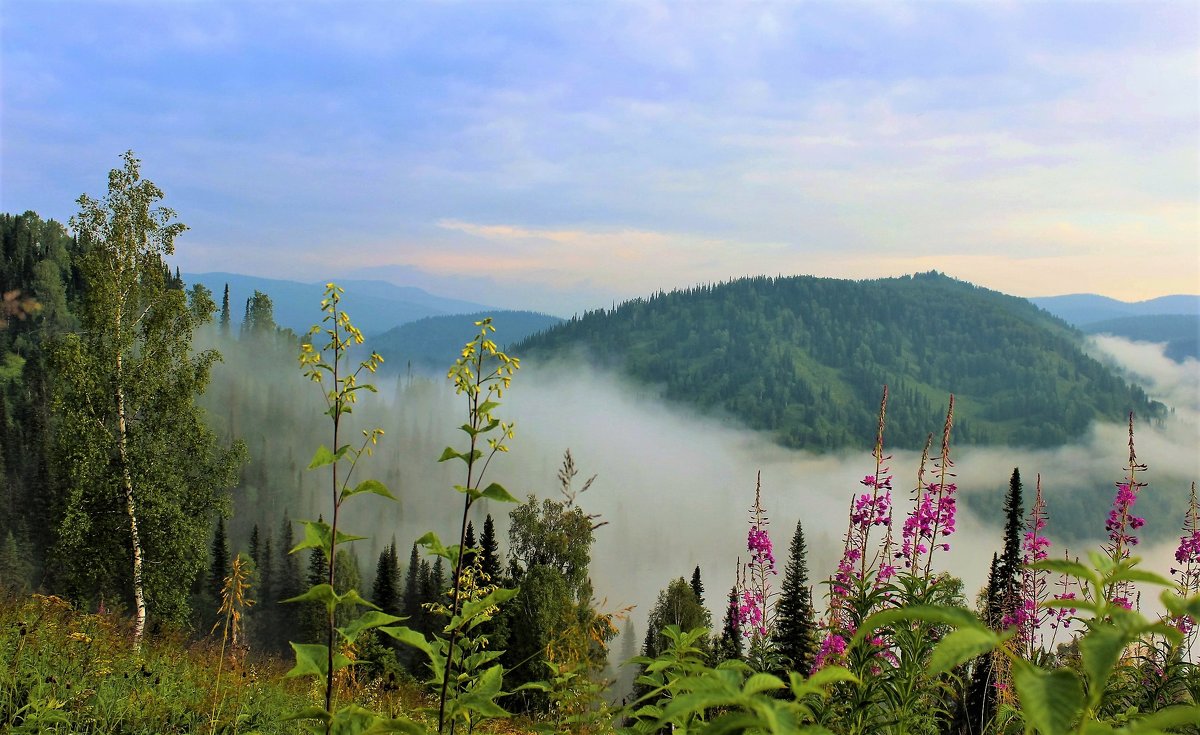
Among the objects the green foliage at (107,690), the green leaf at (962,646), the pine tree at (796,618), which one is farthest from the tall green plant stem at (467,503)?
the green foliage at (107,690)

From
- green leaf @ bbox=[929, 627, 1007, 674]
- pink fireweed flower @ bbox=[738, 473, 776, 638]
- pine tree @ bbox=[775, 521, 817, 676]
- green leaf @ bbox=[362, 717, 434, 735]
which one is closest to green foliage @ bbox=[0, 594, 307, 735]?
green leaf @ bbox=[362, 717, 434, 735]

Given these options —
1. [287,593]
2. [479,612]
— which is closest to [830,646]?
[479,612]

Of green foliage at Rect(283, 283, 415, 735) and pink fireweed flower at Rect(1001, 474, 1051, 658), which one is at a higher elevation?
green foliage at Rect(283, 283, 415, 735)

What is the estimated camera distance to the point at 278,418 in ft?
627

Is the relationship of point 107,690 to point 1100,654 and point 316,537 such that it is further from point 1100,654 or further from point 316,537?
point 1100,654

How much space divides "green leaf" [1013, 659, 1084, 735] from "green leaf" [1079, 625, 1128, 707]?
3 cm

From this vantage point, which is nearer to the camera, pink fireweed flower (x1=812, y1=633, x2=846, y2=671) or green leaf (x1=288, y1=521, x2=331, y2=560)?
green leaf (x1=288, y1=521, x2=331, y2=560)

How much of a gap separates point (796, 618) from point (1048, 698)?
11649 millimetres

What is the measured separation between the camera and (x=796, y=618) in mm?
11898

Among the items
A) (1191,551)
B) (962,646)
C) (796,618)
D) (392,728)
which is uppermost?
(962,646)

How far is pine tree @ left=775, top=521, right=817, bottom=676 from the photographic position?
247 inches

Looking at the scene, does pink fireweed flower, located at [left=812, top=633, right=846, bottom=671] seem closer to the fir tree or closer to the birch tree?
the birch tree

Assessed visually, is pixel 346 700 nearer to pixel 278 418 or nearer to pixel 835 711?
pixel 835 711

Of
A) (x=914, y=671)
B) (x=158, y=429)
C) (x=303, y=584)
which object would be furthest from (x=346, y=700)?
(x=303, y=584)
